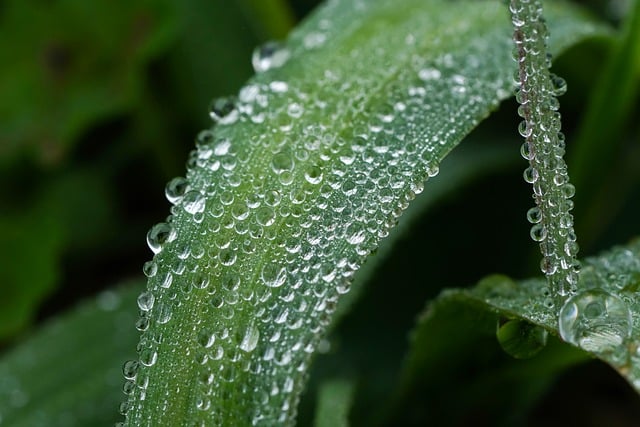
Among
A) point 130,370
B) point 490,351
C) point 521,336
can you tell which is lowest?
point 490,351

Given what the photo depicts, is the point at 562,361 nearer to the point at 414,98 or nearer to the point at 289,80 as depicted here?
the point at 414,98

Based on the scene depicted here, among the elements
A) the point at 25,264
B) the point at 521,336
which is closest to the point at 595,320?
the point at 521,336

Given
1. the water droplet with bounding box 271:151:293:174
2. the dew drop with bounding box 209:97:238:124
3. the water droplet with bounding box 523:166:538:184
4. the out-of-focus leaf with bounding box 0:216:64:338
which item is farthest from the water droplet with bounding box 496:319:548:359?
the out-of-focus leaf with bounding box 0:216:64:338

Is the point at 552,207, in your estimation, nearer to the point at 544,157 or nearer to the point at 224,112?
the point at 544,157

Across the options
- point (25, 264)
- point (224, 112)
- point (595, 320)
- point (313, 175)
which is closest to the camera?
point (595, 320)

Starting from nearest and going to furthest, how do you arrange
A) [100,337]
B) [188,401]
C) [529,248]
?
[188,401]
[100,337]
[529,248]

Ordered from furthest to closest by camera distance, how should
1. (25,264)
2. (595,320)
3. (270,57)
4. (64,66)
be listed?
(64,66) → (25,264) → (270,57) → (595,320)

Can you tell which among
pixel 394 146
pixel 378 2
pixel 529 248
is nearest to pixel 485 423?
pixel 529 248
